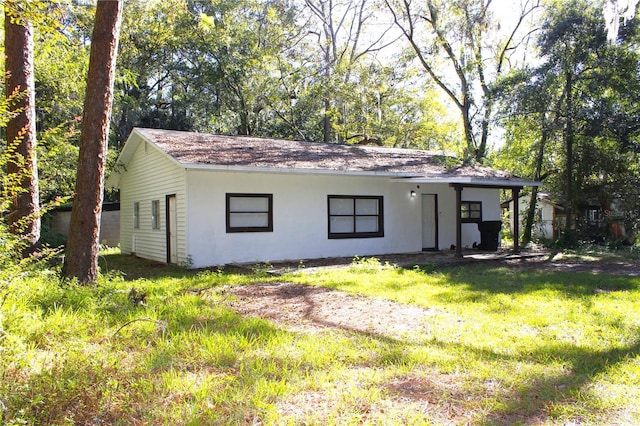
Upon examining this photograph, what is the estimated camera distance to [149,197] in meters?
13.7

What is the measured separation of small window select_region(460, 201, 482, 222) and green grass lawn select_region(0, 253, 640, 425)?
362 inches

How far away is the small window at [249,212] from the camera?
1165 centimetres

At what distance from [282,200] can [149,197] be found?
432 centimetres

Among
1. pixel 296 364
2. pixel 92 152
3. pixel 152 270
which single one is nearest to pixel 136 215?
pixel 152 270

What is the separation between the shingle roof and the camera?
11.1 m

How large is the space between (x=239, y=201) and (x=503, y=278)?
6.47 meters

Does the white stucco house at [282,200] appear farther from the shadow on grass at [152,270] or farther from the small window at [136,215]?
the shadow on grass at [152,270]

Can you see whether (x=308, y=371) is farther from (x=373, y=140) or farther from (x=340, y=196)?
(x=373, y=140)

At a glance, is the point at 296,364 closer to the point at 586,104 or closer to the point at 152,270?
the point at 152,270

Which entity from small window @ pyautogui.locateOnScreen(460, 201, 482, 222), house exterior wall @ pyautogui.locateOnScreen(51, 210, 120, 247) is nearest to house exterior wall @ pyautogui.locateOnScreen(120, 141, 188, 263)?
house exterior wall @ pyautogui.locateOnScreen(51, 210, 120, 247)

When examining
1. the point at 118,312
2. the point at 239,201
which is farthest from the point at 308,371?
the point at 239,201

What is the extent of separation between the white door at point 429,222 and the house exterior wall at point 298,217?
0.62ft

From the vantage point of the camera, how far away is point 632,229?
16062 mm

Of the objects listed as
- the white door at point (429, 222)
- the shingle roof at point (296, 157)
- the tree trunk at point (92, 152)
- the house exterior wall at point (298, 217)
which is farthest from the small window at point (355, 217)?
the tree trunk at point (92, 152)
